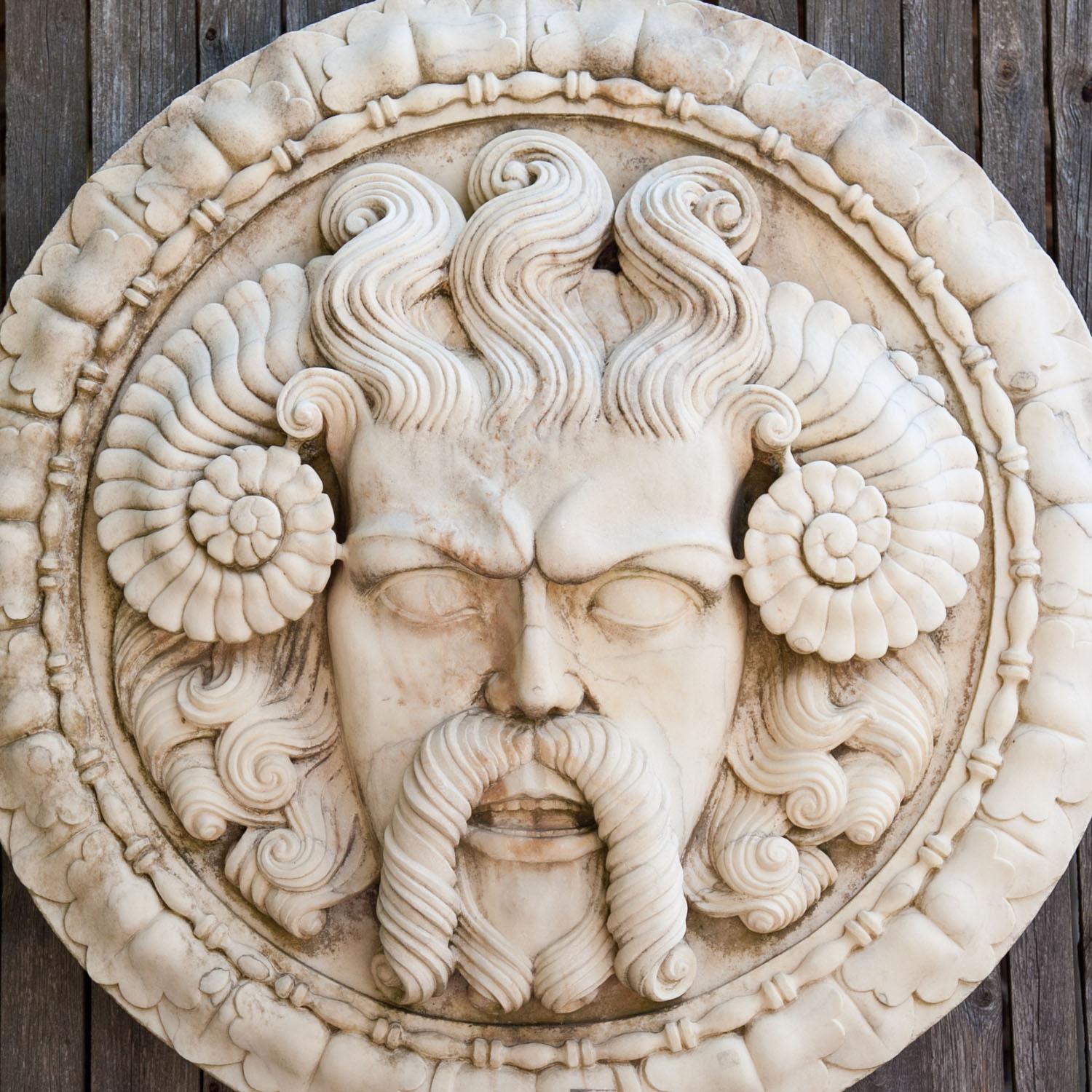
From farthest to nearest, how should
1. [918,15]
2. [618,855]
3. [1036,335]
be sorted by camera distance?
1. [918,15]
2. [1036,335]
3. [618,855]

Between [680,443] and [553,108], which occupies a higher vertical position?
[553,108]

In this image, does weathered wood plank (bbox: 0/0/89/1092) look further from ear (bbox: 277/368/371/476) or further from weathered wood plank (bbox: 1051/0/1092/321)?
weathered wood plank (bbox: 1051/0/1092/321)

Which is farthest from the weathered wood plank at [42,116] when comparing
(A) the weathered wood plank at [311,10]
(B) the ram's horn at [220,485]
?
(B) the ram's horn at [220,485]

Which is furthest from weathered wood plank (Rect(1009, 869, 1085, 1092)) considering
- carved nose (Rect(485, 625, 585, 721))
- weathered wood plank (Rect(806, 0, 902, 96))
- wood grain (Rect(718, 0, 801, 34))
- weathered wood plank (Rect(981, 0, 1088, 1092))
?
wood grain (Rect(718, 0, 801, 34))

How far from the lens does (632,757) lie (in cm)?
232

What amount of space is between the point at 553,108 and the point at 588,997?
1.41 metres

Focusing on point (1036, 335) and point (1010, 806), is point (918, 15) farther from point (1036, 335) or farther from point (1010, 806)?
point (1010, 806)

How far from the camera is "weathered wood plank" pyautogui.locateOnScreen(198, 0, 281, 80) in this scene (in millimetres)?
2902

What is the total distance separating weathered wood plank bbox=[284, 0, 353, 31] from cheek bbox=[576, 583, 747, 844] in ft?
4.30

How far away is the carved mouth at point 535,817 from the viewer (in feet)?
7.72

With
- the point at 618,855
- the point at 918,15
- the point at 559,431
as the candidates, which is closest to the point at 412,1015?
the point at 618,855

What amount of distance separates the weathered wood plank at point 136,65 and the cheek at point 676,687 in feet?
4.42

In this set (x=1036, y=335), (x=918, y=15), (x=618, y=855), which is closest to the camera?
(x=618, y=855)

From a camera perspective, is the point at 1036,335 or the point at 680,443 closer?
the point at 680,443
